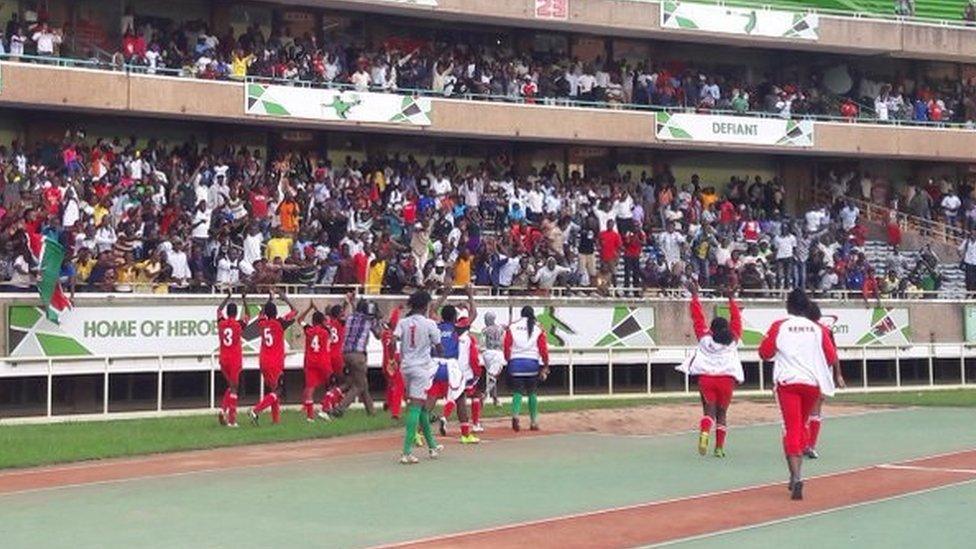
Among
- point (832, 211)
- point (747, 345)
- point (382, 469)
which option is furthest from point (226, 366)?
point (832, 211)

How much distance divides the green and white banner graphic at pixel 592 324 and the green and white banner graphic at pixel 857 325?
2.99m

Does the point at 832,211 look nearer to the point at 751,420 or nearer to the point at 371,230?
the point at 371,230

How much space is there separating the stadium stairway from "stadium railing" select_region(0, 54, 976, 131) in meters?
4.36

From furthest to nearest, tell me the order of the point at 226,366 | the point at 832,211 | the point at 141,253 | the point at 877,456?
1. the point at 832,211
2. the point at 141,253
3. the point at 226,366
4. the point at 877,456

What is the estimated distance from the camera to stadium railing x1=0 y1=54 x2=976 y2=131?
110 ft

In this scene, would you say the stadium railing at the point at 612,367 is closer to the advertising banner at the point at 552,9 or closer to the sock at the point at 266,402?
the sock at the point at 266,402

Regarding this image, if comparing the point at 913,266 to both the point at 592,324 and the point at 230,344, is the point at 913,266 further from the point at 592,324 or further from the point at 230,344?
the point at 230,344

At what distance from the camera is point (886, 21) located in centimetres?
4625

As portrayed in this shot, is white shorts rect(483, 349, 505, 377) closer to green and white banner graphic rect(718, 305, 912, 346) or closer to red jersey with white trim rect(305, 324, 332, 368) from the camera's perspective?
red jersey with white trim rect(305, 324, 332, 368)

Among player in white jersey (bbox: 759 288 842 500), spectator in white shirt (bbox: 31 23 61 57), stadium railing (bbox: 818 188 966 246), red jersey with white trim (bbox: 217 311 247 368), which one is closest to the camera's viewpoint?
player in white jersey (bbox: 759 288 842 500)

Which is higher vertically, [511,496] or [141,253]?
[141,253]

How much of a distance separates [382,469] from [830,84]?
33854 mm

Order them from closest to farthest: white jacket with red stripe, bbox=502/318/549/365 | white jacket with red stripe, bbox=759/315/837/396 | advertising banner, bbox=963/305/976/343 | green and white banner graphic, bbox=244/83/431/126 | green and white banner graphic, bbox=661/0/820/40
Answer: white jacket with red stripe, bbox=759/315/837/396
white jacket with red stripe, bbox=502/318/549/365
green and white banner graphic, bbox=244/83/431/126
advertising banner, bbox=963/305/976/343
green and white banner graphic, bbox=661/0/820/40

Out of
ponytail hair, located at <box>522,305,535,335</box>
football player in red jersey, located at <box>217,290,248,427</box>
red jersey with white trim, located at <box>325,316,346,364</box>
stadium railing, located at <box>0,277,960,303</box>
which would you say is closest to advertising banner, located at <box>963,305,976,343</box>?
stadium railing, located at <box>0,277,960,303</box>
